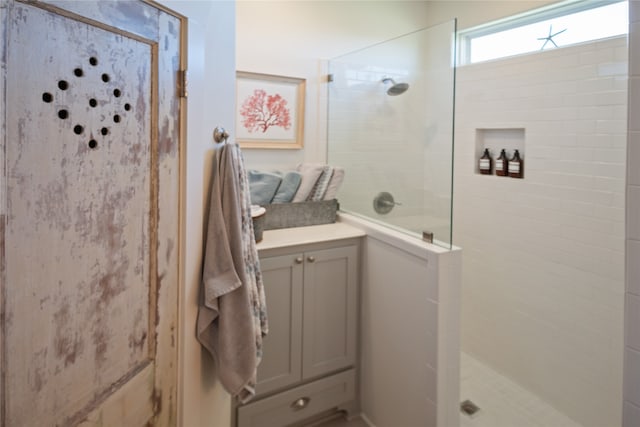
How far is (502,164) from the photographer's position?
265cm

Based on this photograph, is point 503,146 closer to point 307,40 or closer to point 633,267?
point 307,40

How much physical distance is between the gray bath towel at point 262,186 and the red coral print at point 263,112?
38cm

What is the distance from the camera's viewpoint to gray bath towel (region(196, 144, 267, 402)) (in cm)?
140

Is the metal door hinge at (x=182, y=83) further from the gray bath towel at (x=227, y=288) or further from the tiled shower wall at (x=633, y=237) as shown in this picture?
the tiled shower wall at (x=633, y=237)

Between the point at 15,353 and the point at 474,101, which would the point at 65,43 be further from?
the point at 474,101

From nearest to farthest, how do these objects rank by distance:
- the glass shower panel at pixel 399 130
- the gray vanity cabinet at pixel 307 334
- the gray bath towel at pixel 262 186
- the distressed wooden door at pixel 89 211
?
the distressed wooden door at pixel 89 211 < the glass shower panel at pixel 399 130 < the gray vanity cabinet at pixel 307 334 < the gray bath towel at pixel 262 186

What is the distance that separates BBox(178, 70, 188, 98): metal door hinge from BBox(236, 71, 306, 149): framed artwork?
1.29m

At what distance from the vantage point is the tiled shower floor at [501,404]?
2293 millimetres

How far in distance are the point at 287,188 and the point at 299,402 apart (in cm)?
110

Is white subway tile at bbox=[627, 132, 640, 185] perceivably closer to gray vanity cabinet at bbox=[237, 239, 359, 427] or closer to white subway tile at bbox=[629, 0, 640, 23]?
white subway tile at bbox=[629, 0, 640, 23]

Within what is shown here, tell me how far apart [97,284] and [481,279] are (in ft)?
8.18

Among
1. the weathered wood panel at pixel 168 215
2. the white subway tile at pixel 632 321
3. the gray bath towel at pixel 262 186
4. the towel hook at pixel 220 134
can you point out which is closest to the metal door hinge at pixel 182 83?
the weathered wood panel at pixel 168 215

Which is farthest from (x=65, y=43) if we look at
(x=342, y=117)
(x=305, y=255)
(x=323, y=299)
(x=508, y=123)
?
(x=508, y=123)

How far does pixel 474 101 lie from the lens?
110 inches
